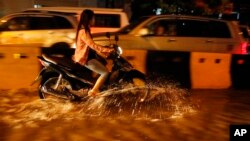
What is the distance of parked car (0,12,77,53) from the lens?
13383 mm

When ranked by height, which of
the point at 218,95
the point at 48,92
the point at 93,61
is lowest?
the point at 218,95

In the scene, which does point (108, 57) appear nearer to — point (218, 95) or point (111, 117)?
point (111, 117)

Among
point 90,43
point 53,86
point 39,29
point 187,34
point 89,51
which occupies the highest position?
point 90,43

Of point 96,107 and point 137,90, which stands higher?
point 137,90

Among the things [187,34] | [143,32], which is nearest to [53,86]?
[143,32]

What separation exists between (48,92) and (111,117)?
1276 millimetres

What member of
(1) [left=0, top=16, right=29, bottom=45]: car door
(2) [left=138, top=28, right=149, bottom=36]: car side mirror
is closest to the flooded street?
(2) [left=138, top=28, right=149, bottom=36]: car side mirror

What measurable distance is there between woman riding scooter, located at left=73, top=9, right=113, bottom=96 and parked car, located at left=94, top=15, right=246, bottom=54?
4381 millimetres

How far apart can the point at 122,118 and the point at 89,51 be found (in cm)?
130

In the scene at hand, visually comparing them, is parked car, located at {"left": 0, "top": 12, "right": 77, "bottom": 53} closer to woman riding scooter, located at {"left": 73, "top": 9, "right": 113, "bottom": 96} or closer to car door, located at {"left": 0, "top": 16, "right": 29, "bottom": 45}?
car door, located at {"left": 0, "top": 16, "right": 29, "bottom": 45}

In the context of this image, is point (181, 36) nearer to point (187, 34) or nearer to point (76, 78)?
point (187, 34)

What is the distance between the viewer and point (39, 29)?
45.1 ft

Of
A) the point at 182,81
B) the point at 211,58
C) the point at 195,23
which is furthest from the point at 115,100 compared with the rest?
the point at 195,23

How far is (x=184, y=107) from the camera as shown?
842cm
